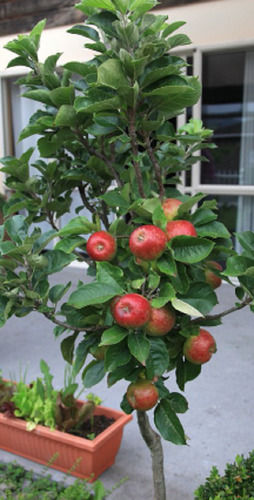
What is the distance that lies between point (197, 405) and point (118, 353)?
187 cm

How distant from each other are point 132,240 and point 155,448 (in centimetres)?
84

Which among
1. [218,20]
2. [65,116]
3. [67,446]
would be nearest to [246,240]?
[65,116]

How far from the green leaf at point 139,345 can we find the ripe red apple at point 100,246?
0.18m

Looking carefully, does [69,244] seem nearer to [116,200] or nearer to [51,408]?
[116,200]

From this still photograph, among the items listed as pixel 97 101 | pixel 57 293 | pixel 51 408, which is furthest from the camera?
pixel 51 408

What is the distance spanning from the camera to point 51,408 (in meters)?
2.15

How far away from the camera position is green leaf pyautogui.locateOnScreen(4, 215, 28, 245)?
3.81 ft

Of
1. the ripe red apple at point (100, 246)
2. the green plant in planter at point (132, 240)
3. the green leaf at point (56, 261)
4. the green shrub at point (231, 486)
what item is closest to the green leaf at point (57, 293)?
the green plant in planter at point (132, 240)

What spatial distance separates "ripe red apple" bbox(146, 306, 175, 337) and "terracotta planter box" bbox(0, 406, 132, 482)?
3.76 ft

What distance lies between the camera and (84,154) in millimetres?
1413

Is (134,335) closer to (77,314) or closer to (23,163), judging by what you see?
(77,314)

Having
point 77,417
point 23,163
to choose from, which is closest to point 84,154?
point 23,163

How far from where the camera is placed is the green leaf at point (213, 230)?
1046 millimetres

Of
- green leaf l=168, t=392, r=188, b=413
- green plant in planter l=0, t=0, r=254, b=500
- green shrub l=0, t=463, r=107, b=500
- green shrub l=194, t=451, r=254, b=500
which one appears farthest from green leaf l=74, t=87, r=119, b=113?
green shrub l=0, t=463, r=107, b=500
